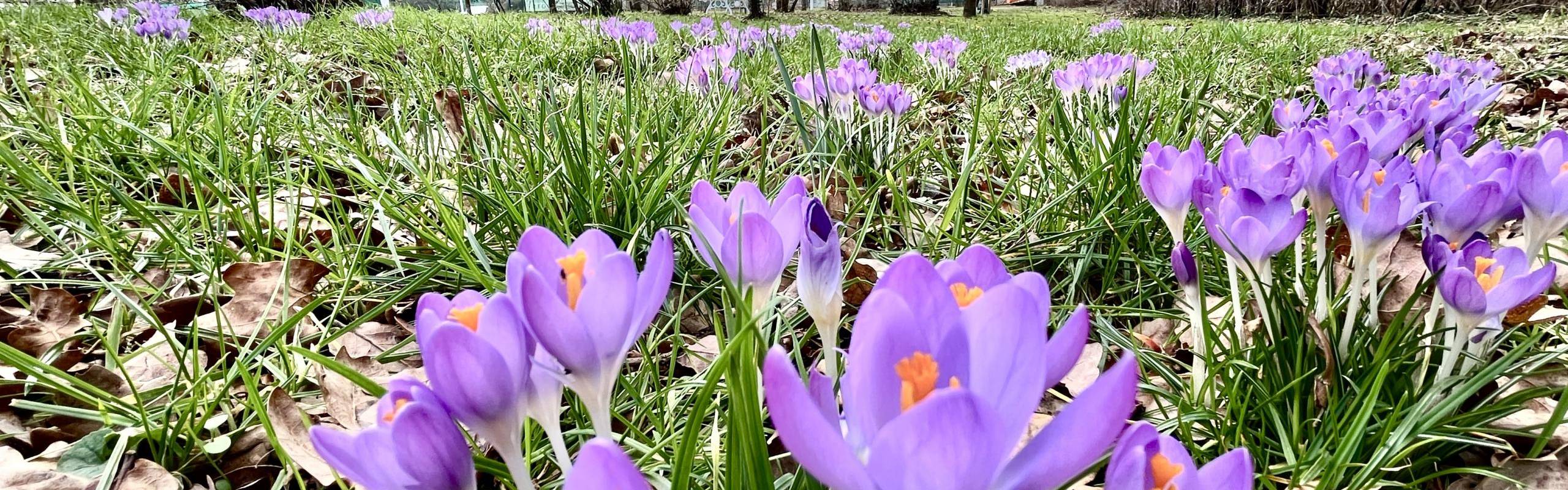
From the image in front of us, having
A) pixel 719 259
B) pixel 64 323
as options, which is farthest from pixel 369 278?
pixel 719 259

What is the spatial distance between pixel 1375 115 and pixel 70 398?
2.29m

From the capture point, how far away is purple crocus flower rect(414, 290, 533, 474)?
0.48 meters

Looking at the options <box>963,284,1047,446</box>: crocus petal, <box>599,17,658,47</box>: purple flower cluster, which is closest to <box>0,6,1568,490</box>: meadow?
<box>963,284,1047,446</box>: crocus petal

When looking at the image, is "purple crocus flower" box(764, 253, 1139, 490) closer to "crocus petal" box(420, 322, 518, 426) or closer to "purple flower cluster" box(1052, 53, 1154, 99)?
"crocus petal" box(420, 322, 518, 426)

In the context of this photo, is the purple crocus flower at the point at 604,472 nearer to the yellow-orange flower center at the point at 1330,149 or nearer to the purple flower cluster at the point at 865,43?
the yellow-orange flower center at the point at 1330,149

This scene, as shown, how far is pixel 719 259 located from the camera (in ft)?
2.64

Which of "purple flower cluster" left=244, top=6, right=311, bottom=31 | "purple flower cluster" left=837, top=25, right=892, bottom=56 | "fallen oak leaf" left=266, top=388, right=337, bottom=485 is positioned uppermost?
"purple flower cluster" left=244, top=6, right=311, bottom=31

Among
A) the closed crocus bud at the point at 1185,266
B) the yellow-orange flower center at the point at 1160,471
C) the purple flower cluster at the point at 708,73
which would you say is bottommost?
the closed crocus bud at the point at 1185,266

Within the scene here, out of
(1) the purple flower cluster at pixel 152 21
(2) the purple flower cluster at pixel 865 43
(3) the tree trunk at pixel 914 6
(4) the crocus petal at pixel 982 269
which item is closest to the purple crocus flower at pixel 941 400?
(4) the crocus petal at pixel 982 269

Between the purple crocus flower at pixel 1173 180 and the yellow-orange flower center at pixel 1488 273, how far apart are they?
0.34 meters

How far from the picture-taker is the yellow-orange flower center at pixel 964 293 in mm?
556

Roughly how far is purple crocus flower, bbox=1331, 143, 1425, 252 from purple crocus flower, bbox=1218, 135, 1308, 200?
0.05m

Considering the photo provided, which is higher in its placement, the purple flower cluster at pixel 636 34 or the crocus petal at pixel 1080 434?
the purple flower cluster at pixel 636 34

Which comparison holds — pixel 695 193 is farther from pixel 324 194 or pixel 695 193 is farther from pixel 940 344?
pixel 324 194
